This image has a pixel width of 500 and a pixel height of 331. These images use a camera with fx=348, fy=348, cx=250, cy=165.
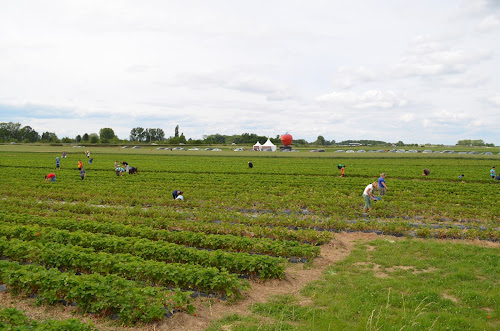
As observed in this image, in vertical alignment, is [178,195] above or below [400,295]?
above

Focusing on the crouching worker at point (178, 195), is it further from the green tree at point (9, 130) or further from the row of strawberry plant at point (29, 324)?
→ the green tree at point (9, 130)

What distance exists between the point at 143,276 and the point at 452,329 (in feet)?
25.2

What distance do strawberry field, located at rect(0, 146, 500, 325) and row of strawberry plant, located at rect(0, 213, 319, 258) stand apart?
41 millimetres

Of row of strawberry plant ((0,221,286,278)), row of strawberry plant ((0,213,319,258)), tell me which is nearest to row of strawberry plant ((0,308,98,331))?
row of strawberry plant ((0,221,286,278))

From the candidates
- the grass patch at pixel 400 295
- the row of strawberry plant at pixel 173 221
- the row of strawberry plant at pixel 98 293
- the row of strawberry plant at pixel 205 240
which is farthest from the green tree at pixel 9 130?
the grass patch at pixel 400 295

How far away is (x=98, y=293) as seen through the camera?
807 centimetres

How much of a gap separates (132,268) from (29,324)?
2808 millimetres

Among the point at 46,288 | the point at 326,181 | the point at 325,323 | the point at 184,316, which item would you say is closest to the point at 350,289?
the point at 325,323

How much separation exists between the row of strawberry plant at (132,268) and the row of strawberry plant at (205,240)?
2.55 m

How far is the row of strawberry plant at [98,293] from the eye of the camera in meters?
7.79

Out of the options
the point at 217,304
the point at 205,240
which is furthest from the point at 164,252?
the point at 217,304

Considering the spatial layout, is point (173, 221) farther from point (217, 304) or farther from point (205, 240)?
point (217, 304)

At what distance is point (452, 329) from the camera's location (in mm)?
7430

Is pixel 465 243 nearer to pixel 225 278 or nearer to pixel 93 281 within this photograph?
pixel 225 278
